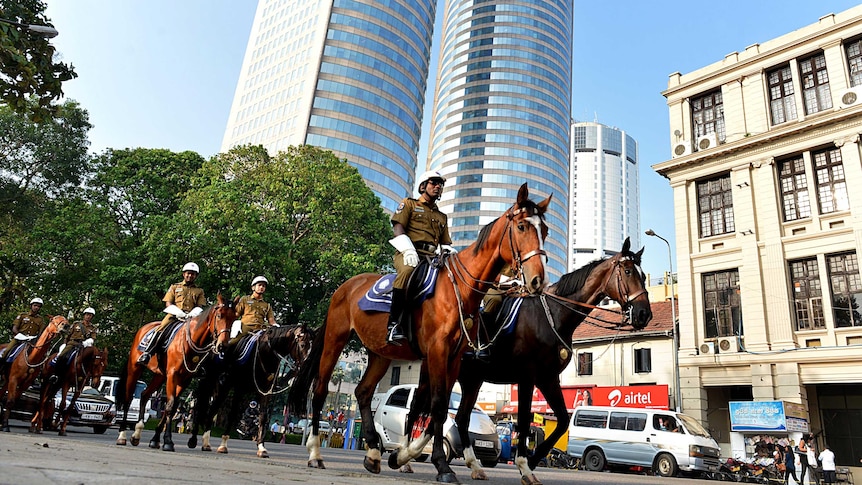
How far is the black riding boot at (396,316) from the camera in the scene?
655 centimetres

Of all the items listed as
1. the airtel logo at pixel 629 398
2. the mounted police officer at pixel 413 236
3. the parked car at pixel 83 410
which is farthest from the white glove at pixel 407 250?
the airtel logo at pixel 629 398

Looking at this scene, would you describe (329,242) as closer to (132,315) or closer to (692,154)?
(132,315)

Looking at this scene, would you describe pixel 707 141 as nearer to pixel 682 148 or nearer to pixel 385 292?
pixel 682 148

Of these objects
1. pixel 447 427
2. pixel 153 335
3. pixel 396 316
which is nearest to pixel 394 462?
pixel 396 316

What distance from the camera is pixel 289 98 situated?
7606 cm

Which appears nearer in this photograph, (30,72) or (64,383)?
(30,72)

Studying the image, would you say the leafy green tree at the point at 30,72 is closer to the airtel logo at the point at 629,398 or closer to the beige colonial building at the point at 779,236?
the beige colonial building at the point at 779,236

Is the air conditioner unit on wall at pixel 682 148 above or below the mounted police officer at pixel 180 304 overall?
above

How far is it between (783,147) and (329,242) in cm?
2310

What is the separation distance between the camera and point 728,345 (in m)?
26.4

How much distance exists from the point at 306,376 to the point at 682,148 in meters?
28.5

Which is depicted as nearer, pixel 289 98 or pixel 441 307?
pixel 441 307

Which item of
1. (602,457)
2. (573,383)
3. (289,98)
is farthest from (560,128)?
(602,457)

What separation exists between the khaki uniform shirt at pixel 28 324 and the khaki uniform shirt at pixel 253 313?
231 inches
